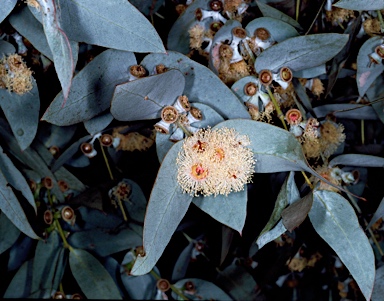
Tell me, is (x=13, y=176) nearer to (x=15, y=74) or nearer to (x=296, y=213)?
(x=15, y=74)

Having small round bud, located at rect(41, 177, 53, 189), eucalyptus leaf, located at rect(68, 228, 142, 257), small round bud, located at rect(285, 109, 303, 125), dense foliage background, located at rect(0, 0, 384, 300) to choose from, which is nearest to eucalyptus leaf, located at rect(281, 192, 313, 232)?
dense foliage background, located at rect(0, 0, 384, 300)

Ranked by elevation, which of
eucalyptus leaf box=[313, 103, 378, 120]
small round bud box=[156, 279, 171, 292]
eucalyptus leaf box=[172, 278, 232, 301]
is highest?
eucalyptus leaf box=[313, 103, 378, 120]

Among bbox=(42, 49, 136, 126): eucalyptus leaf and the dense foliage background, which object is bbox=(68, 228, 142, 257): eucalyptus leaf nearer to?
the dense foliage background

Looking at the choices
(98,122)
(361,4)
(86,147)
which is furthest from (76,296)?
(361,4)

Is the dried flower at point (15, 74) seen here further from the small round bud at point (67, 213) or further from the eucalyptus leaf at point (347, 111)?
the eucalyptus leaf at point (347, 111)

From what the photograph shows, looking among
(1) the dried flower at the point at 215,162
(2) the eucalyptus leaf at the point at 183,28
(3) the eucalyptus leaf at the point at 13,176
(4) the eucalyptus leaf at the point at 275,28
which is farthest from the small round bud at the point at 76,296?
(4) the eucalyptus leaf at the point at 275,28

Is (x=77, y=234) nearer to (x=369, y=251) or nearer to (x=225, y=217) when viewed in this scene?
(x=225, y=217)
